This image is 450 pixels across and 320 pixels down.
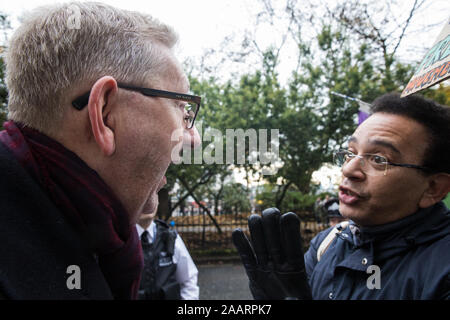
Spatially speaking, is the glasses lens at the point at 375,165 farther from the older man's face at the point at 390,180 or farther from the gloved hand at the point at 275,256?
the gloved hand at the point at 275,256

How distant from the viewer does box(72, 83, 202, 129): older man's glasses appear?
979mm

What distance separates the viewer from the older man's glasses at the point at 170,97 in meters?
0.98

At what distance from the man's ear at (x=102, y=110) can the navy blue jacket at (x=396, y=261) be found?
135cm

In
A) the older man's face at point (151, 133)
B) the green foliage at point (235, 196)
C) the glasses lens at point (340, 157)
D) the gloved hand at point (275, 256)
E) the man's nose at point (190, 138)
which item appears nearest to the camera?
the older man's face at point (151, 133)

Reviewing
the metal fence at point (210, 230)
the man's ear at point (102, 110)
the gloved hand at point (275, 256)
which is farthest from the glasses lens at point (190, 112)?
the metal fence at point (210, 230)

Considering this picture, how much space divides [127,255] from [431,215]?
4.96 ft

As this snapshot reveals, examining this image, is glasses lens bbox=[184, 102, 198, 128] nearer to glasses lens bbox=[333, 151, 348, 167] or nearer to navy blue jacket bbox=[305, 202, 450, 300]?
glasses lens bbox=[333, 151, 348, 167]

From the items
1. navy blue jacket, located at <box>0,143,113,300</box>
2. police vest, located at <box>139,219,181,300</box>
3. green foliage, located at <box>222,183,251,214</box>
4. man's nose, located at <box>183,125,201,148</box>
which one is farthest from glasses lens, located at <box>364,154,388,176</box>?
green foliage, located at <box>222,183,251,214</box>

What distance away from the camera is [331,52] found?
787 centimetres

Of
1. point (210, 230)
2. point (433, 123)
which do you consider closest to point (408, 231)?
point (433, 123)

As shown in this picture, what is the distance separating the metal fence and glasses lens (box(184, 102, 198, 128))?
8059mm

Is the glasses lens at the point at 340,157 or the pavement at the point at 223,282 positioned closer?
the glasses lens at the point at 340,157
